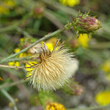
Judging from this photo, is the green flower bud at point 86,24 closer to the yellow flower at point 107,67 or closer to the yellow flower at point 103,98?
the yellow flower at point 107,67

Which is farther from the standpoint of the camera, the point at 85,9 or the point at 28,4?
the point at 85,9

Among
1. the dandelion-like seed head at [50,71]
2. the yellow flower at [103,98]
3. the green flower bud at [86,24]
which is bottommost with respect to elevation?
the yellow flower at [103,98]

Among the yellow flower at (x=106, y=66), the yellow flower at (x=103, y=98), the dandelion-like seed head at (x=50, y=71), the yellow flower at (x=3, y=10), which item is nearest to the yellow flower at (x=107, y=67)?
the yellow flower at (x=106, y=66)

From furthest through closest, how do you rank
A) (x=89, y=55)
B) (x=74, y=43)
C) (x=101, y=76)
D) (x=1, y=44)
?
(x=101, y=76) → (x=89, y=55) → (x=1, y=44) → (x=74, y=43)

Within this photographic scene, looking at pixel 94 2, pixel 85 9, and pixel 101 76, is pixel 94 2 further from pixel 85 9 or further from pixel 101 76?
pixel 101 76


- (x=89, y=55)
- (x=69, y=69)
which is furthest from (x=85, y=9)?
(x=69, y=69)

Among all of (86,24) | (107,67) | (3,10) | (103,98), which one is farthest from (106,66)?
(86,24)

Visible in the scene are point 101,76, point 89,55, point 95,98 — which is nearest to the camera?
point 89,55
